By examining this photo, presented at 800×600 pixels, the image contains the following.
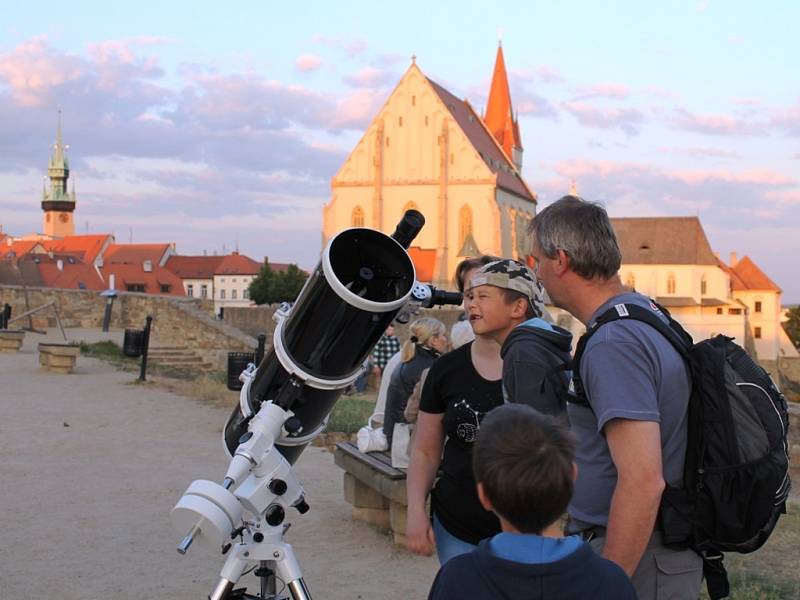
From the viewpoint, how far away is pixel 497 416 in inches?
85.6

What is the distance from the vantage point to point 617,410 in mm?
2338

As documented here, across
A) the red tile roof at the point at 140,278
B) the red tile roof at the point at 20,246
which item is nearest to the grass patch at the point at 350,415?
the red tile roof at the point at 140,278

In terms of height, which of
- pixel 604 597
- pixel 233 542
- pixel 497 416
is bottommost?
pixel 233 542

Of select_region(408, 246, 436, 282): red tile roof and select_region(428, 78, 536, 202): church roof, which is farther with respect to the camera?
select_region(428, 78, 536, 202): church roof

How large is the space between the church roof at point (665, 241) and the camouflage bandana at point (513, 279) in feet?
283

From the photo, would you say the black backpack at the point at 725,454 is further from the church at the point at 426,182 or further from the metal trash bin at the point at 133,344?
the church at the point at 426,182

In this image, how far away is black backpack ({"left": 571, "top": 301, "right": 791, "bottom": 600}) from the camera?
7.71 ft

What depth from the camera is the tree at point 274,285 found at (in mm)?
75000

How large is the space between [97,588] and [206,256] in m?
115

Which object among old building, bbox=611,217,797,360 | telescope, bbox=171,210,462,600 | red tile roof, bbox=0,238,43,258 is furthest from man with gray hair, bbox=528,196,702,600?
red tile roof, bbox=0,238,43,258

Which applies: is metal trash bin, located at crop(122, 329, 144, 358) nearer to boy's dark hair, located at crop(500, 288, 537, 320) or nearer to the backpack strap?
boy's dark hair, located at crop(500, 288, 537, 320)

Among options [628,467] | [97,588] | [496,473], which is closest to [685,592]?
[628,467]

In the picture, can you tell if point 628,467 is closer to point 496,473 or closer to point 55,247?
point 496,473

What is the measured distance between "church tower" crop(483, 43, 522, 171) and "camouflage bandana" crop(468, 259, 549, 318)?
87.7 metres
